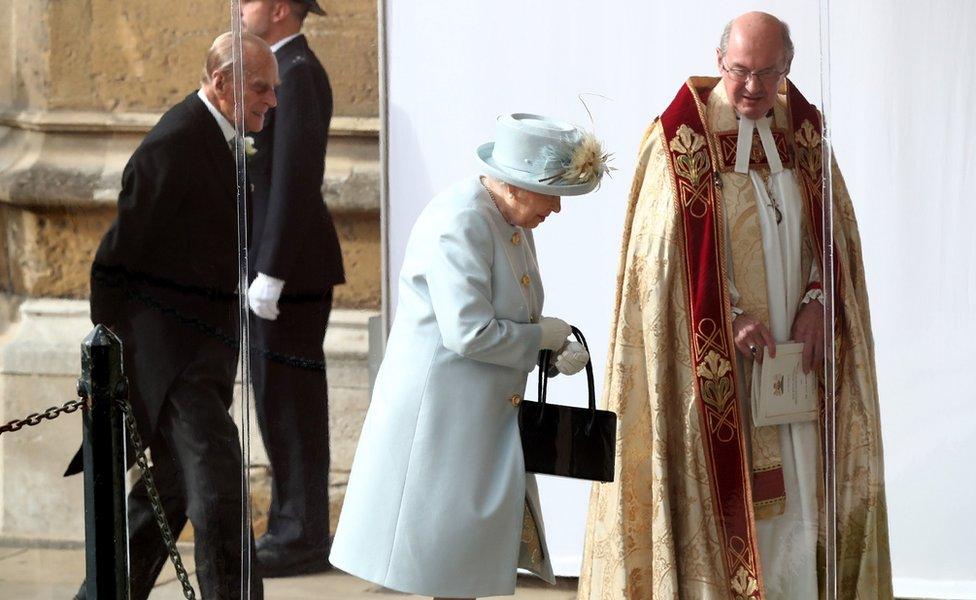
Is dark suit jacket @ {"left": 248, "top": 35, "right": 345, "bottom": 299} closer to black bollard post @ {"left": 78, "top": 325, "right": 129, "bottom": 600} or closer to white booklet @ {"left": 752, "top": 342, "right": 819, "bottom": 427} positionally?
black bollard post @ {"left": 78, "top": 325, "right": 129, "bottom": 600}

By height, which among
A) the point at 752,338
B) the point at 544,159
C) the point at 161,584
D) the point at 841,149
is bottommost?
the point at 161,584

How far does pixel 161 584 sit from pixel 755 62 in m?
2.40

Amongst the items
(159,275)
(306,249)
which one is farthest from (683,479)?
(159,275)

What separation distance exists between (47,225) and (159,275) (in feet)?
1.63

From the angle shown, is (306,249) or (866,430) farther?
(306,249)

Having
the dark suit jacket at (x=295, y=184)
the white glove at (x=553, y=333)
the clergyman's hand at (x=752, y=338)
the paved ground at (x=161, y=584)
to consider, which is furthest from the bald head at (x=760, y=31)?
the paved ground at (x=161, y=584)

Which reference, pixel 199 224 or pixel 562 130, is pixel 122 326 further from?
pixel 562 130

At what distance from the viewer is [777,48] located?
4371 millimetres

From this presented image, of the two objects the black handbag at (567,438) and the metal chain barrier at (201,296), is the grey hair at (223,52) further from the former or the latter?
the black handbag at (567,438)

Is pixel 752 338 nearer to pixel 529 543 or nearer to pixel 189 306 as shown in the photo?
pixel 529 543

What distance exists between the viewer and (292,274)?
480cm

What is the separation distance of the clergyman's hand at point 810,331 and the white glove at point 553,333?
0.75 metres

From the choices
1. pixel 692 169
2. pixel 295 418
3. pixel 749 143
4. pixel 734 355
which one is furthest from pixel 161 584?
pixel 749 143

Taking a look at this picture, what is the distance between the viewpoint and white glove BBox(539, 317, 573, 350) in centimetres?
401
